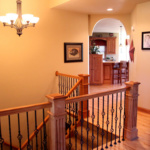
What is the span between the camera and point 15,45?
173 inches

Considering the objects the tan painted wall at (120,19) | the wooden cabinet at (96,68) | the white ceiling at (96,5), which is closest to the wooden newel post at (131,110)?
the white ceiling at (96,5)

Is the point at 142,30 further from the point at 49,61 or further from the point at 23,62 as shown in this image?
the point at 23,62

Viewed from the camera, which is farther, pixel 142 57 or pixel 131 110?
pixel 142 57

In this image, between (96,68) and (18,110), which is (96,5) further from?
(96,68)

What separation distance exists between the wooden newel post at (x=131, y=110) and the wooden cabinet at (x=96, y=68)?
4.93 m

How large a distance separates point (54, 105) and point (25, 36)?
9.34 ft

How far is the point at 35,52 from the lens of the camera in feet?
15.5

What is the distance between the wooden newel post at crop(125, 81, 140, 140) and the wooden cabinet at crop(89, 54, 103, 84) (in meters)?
4.93

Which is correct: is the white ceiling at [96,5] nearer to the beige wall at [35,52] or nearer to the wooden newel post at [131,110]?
the beige wall at [35,52]

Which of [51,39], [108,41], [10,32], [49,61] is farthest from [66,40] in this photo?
[108,41]

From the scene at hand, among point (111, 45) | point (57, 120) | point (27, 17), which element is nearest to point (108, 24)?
point (111, 45)

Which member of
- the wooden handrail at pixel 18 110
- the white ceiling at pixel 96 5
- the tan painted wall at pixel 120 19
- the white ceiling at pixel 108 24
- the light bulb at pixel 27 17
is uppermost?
the white ceiling at pixel 108 24

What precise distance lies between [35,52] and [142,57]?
2.69 m

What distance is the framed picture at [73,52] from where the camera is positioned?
531cm
